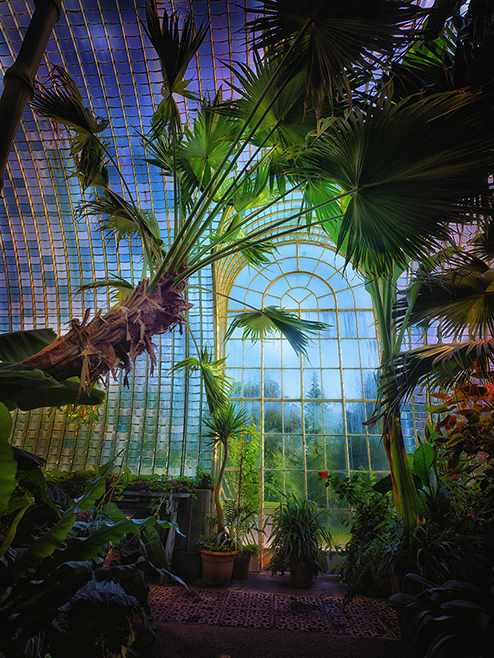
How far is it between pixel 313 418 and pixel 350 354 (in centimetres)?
189

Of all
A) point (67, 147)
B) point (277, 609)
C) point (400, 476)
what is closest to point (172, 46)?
point (400, 476)

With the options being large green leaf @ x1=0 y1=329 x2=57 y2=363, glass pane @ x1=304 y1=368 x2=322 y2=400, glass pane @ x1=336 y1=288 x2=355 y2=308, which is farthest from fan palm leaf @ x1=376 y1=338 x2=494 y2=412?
glass pane @ x1=336 y1=288 x2=355 y2=308

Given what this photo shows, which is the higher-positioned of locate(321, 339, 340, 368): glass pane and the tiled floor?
locate(321, 339, 340, 368): glass pane

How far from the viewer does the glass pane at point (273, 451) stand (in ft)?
26.8

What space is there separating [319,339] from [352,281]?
1855mm

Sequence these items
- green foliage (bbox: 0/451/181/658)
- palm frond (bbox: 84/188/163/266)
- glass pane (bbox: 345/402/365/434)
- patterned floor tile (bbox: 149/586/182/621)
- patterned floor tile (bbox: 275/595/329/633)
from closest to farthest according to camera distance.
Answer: green foliage (bbox: 0/451/181/658), palm frond (bbox: 84/188/163/266), patterned floor tile (bbox: 275/595/329/633), patterned floor tile (bbox: 149/586/182/621), glass pane (bbox: 345/402/365/434)

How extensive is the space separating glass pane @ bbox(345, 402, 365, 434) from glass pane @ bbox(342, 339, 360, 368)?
978 millimetres

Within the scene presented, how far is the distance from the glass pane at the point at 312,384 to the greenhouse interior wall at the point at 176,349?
0.03m

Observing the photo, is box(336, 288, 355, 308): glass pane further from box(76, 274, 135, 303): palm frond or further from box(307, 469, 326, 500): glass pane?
box(76, 274, 135, 303): palm frond

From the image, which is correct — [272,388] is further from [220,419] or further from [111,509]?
[111,509]

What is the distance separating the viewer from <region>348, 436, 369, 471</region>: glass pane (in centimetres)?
809

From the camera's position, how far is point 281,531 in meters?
5.89

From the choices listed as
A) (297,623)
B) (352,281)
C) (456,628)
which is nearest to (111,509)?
(297,623)

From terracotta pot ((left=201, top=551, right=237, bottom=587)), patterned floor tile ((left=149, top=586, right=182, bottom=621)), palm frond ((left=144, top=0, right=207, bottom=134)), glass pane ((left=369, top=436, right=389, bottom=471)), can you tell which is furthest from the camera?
glass pane ((left=369, top=436, right=389, bottom=471))
